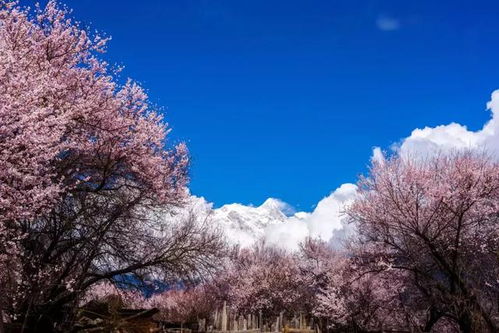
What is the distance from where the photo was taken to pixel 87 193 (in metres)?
19.0

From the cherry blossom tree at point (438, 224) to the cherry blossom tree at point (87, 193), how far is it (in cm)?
741

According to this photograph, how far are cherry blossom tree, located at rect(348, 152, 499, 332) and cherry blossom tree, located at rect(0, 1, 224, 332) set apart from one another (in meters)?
7.41

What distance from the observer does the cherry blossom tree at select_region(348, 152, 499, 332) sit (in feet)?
64.0

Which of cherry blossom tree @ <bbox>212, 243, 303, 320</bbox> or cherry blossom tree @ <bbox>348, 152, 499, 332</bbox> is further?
cherry blossom tree @ <bbox>212, 243, 303, 320</bbox>

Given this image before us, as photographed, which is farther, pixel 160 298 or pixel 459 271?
pixel 160 298

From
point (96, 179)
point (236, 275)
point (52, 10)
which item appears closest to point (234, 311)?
point (236, 275)

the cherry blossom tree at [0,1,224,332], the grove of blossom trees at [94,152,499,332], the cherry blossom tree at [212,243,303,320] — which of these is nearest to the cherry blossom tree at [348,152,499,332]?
the grove of blossom trees at [94,152,499,332]

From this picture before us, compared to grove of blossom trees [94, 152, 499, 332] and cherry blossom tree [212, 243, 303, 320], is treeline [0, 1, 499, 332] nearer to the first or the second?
grove of blossom trees [94, 152, 499, 332]

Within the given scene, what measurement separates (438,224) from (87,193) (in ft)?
45.2

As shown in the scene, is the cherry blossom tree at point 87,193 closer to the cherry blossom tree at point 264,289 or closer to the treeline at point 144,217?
the treeline at point 144,217

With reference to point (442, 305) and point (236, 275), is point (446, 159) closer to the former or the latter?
point (442, 305)

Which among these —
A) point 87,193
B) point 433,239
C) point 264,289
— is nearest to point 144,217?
point 87,193

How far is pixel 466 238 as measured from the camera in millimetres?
21125

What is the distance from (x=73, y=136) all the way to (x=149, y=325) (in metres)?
8.49
